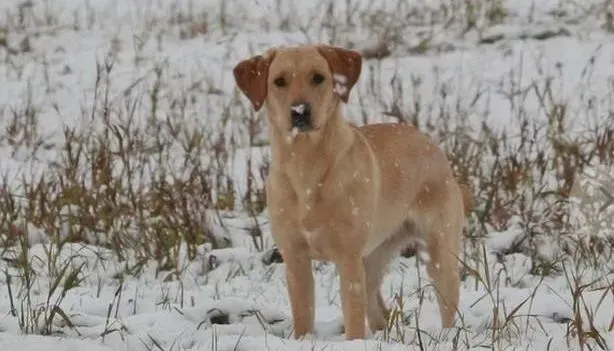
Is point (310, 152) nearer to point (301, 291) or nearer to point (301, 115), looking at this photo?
point (301, 115)

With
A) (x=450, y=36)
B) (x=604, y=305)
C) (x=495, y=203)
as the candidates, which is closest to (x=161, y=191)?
(x=495, y=203)

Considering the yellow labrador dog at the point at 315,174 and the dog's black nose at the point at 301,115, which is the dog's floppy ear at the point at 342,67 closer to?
the yellow labrador dog at the point at 315,174

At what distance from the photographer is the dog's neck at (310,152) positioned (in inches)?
185

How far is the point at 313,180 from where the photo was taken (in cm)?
468

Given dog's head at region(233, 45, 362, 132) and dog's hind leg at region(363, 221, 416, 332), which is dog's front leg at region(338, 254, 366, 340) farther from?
dog's hind leg at region(363, 221, 416, 332)

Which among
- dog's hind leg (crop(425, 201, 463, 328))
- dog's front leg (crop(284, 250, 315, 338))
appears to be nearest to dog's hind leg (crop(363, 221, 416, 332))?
dog's hind leg (crop(425, 201, 463, 328))

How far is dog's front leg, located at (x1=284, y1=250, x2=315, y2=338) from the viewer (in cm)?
473

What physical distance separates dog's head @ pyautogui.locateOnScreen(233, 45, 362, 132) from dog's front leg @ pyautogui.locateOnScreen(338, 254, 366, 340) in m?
0.51

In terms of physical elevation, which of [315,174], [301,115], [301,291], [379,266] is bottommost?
[379,266]

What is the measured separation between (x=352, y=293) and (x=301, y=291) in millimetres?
208

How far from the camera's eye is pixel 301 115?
454cm

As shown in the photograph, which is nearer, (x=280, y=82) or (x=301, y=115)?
(x=301, y=115)

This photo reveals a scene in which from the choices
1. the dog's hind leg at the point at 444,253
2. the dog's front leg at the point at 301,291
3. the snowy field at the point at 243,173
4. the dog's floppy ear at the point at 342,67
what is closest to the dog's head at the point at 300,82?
the dog's floppy ear at the point at 342,67

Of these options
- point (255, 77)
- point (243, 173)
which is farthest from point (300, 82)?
point (243, 173)
